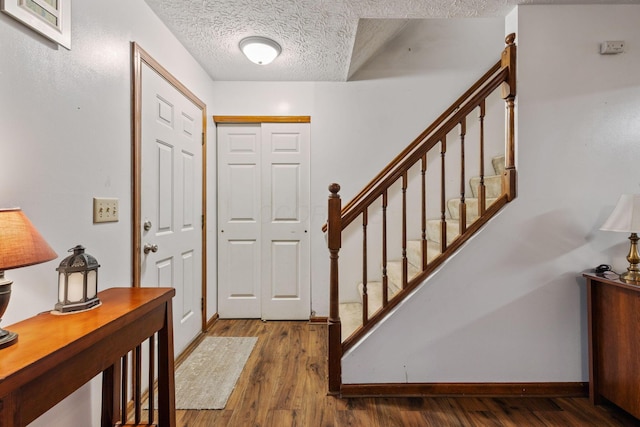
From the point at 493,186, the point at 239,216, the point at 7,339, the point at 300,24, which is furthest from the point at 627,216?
the point at 239,216

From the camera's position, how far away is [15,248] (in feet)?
2.44

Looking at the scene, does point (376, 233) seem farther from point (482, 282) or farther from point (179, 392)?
point (179, 392)

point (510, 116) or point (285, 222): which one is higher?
point (510, 116)

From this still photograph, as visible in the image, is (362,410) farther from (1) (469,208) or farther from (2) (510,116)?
(2) (510,116)

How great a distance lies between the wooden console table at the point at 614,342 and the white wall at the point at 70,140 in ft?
8.26

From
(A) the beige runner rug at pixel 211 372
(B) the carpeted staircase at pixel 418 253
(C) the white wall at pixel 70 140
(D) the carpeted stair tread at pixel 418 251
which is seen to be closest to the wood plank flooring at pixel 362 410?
(A) the beige runner rug at pixel 211 372

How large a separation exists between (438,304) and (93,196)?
1.84 meters

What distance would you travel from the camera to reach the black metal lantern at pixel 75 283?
40.0 inches

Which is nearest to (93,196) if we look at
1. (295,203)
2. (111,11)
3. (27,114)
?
(27,114)

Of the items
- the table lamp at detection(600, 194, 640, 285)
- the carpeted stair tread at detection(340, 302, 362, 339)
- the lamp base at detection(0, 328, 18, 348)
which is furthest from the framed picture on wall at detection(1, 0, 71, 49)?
the table lamp at detection(600, 194, 640, 285)

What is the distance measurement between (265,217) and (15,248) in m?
2.17

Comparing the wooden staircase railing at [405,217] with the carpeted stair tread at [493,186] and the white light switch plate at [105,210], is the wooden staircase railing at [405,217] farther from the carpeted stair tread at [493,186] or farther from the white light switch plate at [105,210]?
the white light switch plate at [105,210]

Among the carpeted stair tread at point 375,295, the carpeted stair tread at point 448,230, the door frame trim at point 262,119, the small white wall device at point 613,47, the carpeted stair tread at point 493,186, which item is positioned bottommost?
the carpeted stair tread at point 375,295

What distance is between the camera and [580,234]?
179cm
